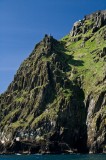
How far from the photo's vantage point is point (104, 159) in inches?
6240

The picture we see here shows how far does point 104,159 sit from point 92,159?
18.3 ft

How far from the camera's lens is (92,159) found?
162m
